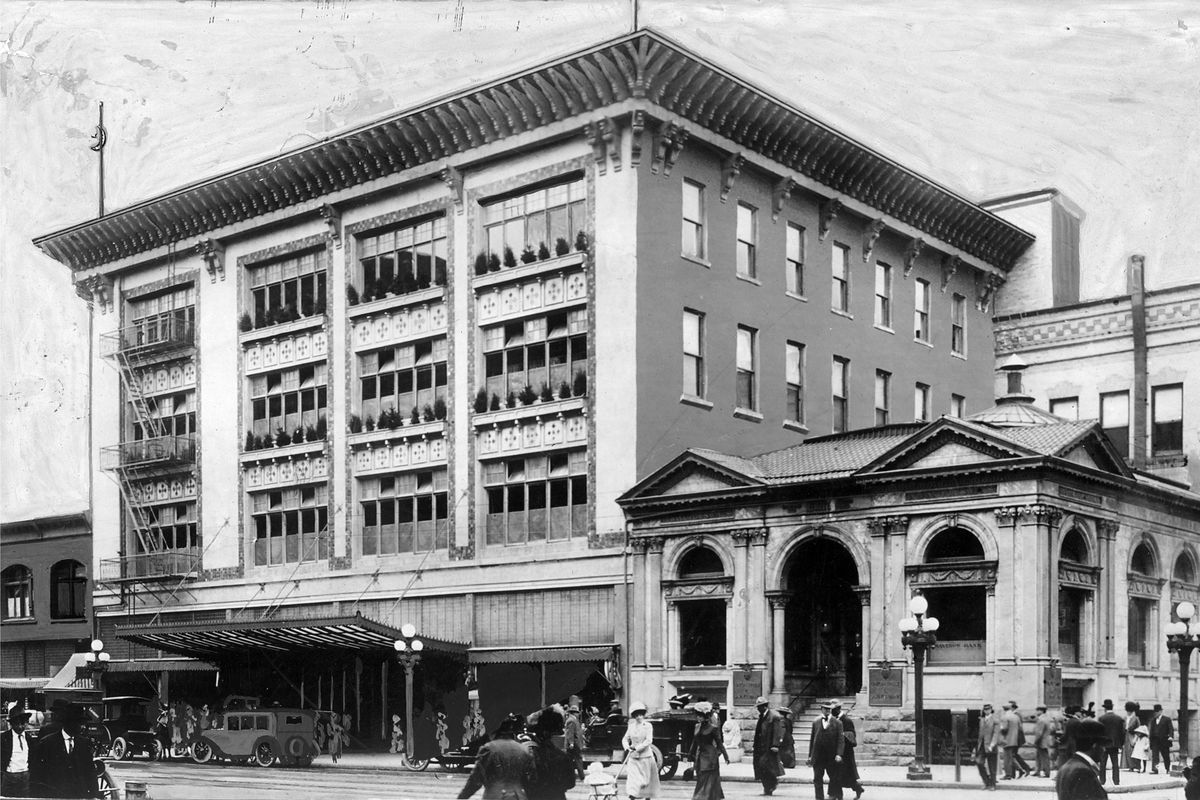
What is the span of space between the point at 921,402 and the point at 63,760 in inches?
1479

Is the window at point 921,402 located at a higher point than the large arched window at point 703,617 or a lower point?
higher

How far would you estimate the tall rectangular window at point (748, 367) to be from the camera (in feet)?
147

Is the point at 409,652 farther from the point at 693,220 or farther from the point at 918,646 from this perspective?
the point at 918,646

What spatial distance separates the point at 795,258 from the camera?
46719 mm

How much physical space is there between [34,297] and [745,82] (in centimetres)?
1978

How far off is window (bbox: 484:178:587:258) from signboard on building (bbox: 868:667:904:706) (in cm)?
1412

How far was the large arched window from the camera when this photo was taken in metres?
40.5

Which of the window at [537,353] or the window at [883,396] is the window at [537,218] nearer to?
the window at [537,353]

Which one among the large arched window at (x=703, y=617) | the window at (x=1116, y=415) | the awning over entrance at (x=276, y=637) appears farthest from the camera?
the window at (x=1116, y=415)

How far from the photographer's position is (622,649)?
4138 cm

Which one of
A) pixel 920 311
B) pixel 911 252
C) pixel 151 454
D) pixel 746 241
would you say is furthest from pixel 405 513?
pixel 920 311

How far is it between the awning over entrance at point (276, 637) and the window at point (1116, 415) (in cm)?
2256

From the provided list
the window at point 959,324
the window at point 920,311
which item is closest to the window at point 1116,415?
the window at point 959,324

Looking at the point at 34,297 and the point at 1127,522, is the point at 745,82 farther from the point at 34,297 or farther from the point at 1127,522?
the point at 34,297
